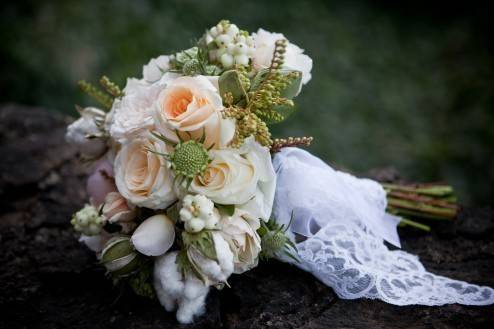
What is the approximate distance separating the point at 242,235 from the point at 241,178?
6.7 inches

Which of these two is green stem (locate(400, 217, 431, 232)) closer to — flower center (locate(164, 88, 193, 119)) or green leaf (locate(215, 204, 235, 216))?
green leaf (locate(215, 204, 235, 216))

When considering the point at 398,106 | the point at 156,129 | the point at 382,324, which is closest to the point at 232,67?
the point at 156,129

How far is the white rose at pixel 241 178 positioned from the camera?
1.43m

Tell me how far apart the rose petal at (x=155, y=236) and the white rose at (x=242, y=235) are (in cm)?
16

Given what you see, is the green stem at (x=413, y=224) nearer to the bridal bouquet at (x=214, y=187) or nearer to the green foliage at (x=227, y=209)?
the bridal bouquet at (x=214, y=187)

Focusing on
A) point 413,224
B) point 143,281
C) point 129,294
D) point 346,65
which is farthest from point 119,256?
point 346,65

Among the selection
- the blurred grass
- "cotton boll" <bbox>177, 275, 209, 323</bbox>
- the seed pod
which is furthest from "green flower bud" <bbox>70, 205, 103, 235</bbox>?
the blurred grass

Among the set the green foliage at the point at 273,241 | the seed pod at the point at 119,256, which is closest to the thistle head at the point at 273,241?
the green foliage at the point at 273,241

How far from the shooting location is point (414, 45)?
17.3ft

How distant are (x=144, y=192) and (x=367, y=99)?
11.3 feet

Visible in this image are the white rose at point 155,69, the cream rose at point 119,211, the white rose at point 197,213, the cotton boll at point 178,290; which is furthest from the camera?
the white rose at point 155,69

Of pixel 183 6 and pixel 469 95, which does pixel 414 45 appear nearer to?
pixel 469 95

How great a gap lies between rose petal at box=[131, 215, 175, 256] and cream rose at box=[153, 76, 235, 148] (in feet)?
0.83

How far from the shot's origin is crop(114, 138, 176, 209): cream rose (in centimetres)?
145
